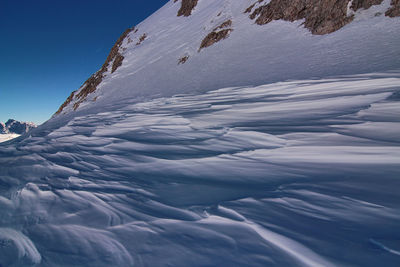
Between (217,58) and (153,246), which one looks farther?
(217,58)

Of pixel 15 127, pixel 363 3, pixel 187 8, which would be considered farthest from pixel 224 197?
pixel 15 127

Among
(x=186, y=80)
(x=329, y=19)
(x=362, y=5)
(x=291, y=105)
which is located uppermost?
(x=362, y=5)

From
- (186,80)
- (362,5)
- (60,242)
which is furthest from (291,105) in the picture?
(362,5)

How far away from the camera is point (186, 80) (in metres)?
10.1

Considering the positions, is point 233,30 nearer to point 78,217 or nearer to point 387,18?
point 387,18

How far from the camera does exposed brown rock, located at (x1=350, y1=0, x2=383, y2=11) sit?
30.5ft

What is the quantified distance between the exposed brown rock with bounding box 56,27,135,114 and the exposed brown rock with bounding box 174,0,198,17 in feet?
29.8

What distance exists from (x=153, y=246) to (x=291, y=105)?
10.4ft

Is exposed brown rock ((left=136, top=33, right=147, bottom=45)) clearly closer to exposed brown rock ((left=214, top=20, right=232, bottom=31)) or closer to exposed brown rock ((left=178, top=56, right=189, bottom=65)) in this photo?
exposed brown rock ((left=214, top=20, right=232, bottom=31))

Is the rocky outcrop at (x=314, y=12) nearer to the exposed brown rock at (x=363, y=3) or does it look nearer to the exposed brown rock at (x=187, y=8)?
the exposed brown rock at (x=363, y=3)

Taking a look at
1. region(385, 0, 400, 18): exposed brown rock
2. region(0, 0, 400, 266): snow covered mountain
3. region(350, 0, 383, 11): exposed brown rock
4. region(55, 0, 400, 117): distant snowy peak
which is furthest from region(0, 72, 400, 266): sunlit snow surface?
region(350, 0, 383, 11): exposed brown rock

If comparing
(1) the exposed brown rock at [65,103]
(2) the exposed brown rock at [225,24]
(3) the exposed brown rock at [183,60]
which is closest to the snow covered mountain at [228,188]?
(3) the exposed brown rock at [183,60]

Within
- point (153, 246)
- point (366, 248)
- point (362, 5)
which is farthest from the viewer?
point (362, 5)

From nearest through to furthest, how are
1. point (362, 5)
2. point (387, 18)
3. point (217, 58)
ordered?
point (387, 18) → point (362, 5) → point (217, 58)
